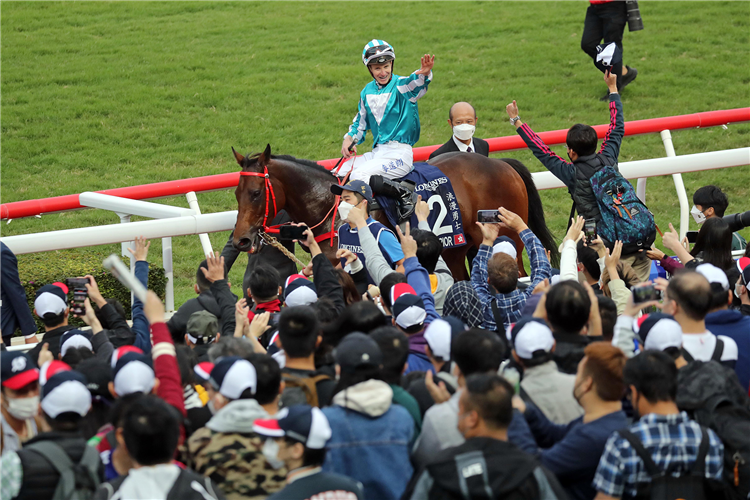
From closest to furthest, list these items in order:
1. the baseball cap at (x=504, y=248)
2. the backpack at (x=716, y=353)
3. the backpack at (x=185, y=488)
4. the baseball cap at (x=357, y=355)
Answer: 1. the backpack at (x=185, y=488)
2. the baseball cap at (x=357, y=355)
3. the backpack at (x=716, y=353)
4. the baseball cap at (x=504, y=248)

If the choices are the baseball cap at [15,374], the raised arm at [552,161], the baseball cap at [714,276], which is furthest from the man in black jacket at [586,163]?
the baseball cap at [15,374]

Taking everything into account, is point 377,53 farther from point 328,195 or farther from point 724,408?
point 724,408

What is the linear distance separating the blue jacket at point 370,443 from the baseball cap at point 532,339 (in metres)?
0.61

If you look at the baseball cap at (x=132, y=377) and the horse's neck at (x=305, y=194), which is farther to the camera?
the horse's neck at (x=305, y=194)

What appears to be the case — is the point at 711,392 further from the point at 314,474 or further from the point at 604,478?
the point at 314,474

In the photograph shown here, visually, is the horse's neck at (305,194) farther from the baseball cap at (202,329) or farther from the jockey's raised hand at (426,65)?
the baseball cap at (202,329)

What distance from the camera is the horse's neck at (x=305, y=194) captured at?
6.11m

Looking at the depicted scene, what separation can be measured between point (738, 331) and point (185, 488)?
247cm

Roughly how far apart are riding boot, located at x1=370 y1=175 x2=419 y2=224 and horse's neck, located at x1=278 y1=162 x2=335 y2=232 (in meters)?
0.39

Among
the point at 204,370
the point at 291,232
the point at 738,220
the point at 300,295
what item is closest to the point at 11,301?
the point at 291,232

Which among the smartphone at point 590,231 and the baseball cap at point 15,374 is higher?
the baseball cap at point 15,374

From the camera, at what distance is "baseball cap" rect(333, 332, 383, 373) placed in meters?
3.05

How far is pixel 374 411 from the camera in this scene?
294 cm

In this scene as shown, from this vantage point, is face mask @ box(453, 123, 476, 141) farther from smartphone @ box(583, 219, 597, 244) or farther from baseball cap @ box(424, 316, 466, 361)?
baseball cap @ box(424, 316, 466, 361)
